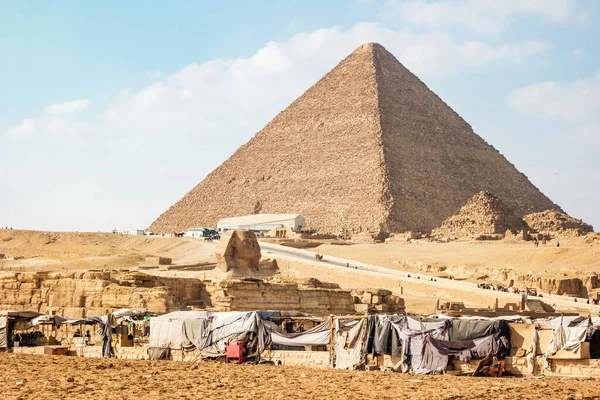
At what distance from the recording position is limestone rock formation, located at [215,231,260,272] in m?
23.2

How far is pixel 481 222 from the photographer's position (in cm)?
7394

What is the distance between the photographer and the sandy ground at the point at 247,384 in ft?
35.8

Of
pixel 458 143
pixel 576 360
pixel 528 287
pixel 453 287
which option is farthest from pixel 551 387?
pixel 458 143

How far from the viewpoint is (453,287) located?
31031mm

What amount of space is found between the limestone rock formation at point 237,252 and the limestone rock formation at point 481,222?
153 ft

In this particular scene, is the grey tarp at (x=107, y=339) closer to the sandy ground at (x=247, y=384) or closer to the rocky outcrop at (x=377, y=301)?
the sandy ground at (x=247, y=384)

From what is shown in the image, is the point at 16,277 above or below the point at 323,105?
below

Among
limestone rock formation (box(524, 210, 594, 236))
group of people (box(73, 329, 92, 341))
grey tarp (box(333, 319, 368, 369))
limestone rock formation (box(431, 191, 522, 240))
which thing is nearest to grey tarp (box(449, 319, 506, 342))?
grey tarp (box(333, 319, 368, 369))

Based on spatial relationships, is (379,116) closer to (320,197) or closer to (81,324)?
(320,197)

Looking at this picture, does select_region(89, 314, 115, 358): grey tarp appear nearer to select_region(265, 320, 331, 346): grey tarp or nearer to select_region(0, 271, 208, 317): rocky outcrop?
select_region(0, 271, 208, 317): rocky outcrop

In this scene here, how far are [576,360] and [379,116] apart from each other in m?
118

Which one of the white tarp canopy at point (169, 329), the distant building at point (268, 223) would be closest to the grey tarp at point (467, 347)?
the white tarp canopy at point (169, 329)

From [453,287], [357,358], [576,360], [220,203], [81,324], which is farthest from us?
[220,203]

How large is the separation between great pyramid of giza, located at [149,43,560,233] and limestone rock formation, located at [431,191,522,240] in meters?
24.1
